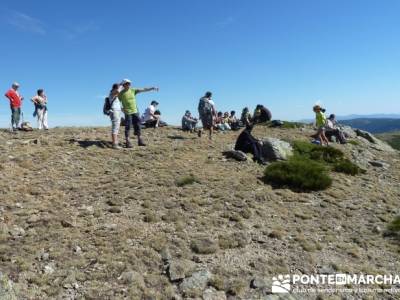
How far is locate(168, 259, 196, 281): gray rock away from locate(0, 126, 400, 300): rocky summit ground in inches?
0.9

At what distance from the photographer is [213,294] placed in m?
7.94

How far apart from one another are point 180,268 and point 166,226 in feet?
7.51

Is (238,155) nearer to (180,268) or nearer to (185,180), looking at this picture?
(185,180)

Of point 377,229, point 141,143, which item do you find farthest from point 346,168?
point 141,143

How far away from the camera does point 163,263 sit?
349 inches

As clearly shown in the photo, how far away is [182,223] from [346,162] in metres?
12.4

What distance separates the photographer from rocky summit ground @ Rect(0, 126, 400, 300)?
8.13 meters

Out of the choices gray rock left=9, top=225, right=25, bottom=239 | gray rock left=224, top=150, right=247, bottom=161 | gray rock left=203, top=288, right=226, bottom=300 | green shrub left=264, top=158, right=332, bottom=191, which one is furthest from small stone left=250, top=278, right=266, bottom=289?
gray rock left=224, top=150, right=247, bottom=161

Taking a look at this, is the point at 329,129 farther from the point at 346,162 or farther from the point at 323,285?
the point at 323,285

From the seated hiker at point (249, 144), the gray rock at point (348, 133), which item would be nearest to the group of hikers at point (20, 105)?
the seated hiker at point (249, 144)

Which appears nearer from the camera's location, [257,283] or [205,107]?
[257,283]

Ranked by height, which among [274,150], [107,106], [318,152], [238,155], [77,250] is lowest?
[77,250]

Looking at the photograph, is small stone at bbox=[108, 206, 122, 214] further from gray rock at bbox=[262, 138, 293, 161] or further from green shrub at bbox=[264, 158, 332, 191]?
gray rock at bbox=[262, 138, 293, 161]

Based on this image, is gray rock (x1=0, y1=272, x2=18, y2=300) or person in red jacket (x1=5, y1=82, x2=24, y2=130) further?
person in red jacket (x1=5, y1=82, x2=24, y2=130)
